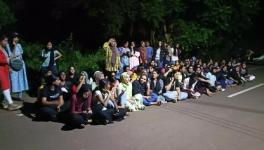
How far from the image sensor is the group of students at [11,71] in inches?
478

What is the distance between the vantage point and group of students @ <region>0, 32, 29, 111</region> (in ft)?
39.8

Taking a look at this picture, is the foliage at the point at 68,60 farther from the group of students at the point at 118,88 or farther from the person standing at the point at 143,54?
the person standing at the point at 143,54

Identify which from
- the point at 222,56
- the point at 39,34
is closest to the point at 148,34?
the point at 222,56

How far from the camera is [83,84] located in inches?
457

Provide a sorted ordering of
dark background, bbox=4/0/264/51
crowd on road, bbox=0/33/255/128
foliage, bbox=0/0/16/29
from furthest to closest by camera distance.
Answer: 1. dark background, bbox=4/0/264/51
2. foliage, bbox=0/0/16/29
3. crowd on road, bbox=0/33/255/128

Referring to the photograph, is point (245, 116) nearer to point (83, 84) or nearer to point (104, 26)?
point (83, 84)

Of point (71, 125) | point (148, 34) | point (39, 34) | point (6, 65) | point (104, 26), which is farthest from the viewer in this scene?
point (39, 34)

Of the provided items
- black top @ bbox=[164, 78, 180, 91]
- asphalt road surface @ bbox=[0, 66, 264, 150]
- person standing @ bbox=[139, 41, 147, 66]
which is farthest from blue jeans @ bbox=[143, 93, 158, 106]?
person standing @ bbox=[139, 41, 147, 66]

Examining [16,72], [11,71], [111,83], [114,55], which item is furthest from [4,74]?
[114,55]

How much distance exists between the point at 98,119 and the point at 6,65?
3.11m

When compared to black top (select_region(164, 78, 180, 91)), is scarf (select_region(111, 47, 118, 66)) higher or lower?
higher

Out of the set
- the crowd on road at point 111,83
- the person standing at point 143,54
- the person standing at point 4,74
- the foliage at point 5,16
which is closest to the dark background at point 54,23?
the foliage at point 5,16

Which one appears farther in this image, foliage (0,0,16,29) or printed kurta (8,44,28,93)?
foliage (0,0,16,29)

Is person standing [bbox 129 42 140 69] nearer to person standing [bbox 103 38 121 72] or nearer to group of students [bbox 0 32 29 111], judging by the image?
person standing [bbox 103 38 121 72]
